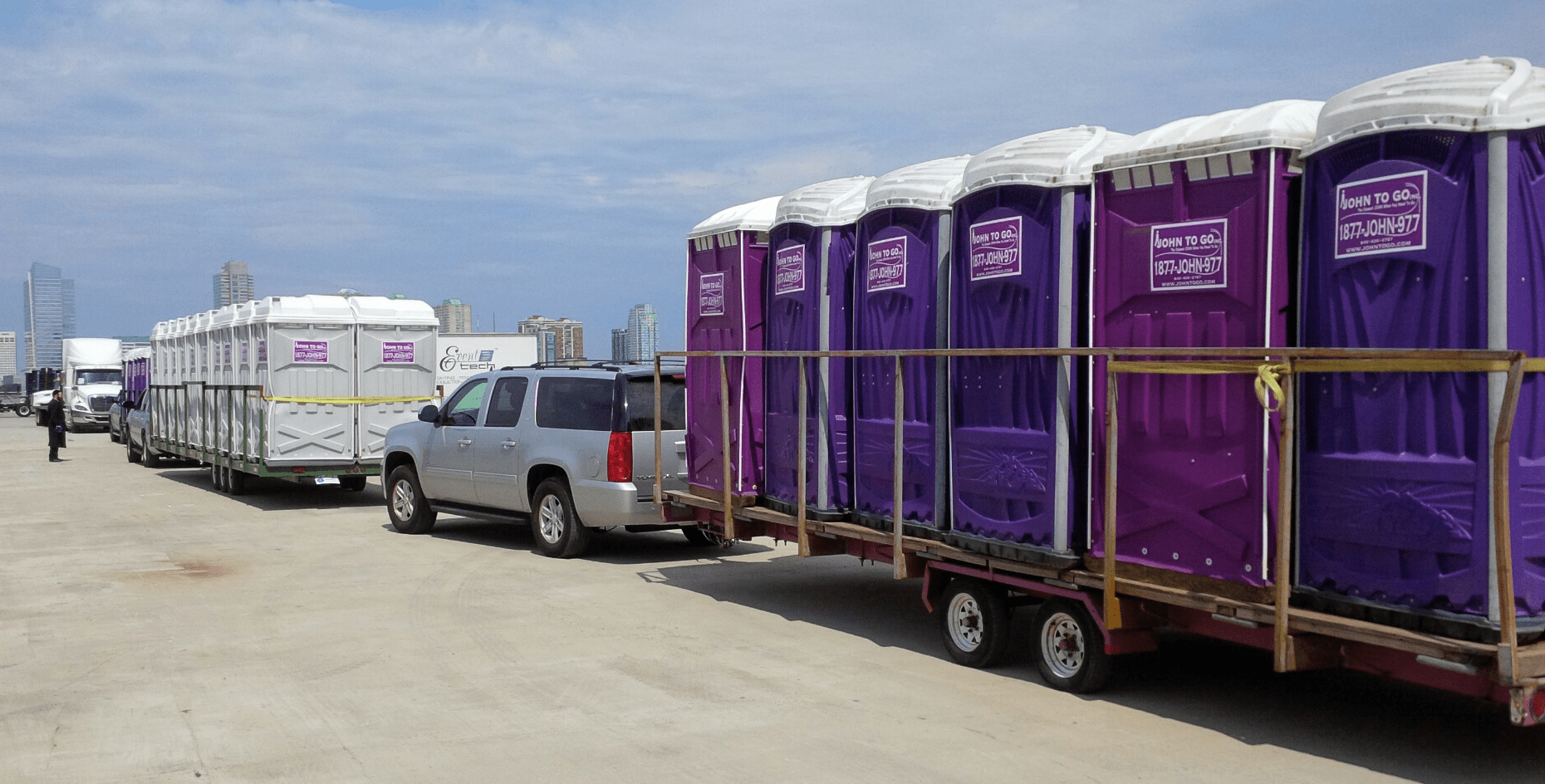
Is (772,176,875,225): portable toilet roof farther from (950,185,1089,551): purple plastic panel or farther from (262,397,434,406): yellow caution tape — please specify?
(262,397,434,406): yellow caution tape

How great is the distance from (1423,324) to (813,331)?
14.5 ft

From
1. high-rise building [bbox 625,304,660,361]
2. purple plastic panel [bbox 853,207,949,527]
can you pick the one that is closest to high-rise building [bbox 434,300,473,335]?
high-rise building [bbox 625,304,660,361]

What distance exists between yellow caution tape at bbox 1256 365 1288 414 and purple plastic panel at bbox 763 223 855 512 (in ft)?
11.3

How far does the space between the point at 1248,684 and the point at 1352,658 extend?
174cm

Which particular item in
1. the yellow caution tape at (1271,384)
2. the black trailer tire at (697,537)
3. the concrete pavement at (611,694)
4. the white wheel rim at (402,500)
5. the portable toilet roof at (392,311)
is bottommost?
the concrete pavement at (611,694)

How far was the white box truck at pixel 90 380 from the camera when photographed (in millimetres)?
42969

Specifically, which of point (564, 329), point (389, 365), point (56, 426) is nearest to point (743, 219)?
point (389, 365)

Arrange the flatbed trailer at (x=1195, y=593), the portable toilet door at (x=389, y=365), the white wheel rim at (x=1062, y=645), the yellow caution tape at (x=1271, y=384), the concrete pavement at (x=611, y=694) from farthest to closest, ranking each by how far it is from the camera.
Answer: the portable toilet door at (x=389, y=365) → the white wheel rim at (x=1062, y=645) → the concrete pavement at (x=611, y=694) → the yellow caution tape at (x=1271, y=384) → the flatbed trailer at (x=1195, y=593)

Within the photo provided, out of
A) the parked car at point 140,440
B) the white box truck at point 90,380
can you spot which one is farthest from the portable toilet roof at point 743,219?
the white box truck at point 90,380

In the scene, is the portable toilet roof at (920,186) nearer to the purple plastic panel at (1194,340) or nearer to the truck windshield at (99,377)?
the purple plastic panel at (1194,340)

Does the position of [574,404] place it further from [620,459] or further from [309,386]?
[309,386]

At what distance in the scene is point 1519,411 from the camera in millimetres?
4930

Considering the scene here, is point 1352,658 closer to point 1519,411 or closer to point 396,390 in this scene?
point 1519,411

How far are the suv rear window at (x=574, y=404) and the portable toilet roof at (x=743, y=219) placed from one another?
2.24 m
